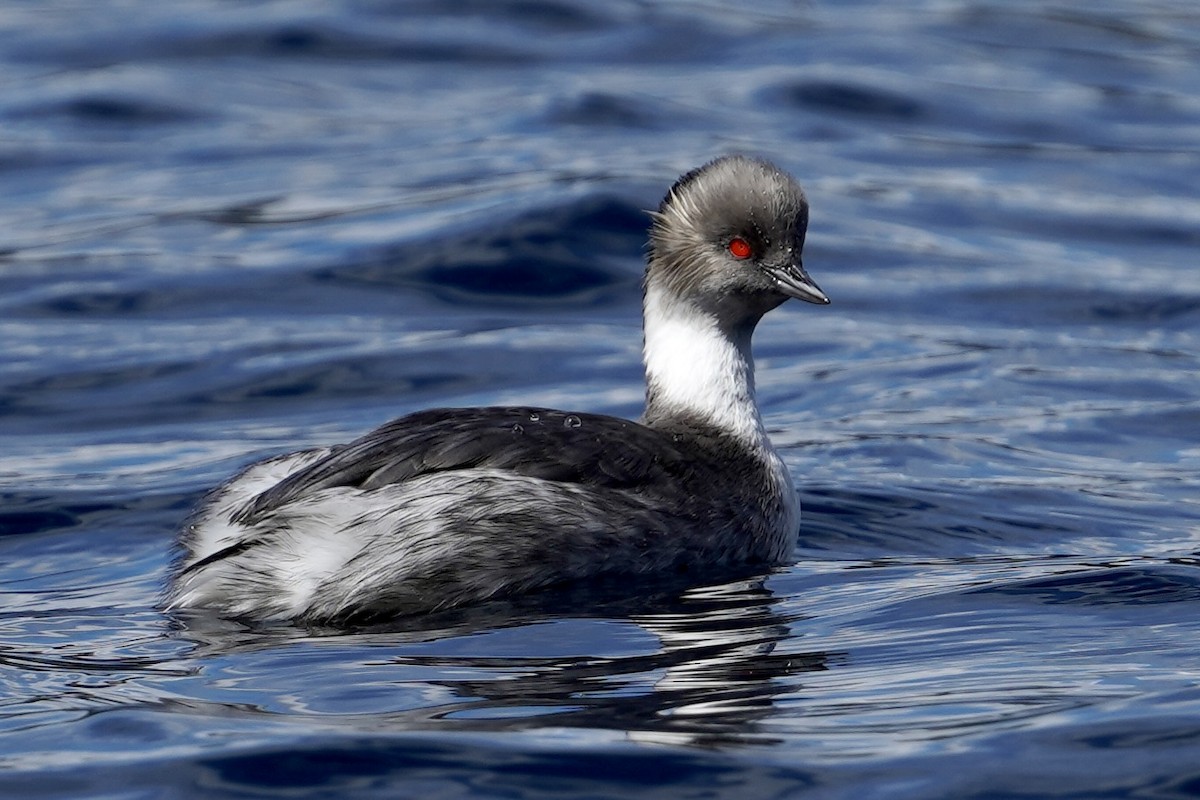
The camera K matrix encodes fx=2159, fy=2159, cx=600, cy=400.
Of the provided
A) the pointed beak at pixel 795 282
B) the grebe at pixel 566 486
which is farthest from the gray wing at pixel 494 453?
the pointed beak at pixel 795 282

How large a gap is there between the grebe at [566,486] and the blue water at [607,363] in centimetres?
14

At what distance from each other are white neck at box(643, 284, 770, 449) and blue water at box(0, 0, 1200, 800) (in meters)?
0.52

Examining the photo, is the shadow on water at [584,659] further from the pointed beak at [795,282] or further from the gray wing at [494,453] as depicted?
the pointed beak at [795,282]

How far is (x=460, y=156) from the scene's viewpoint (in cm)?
1359

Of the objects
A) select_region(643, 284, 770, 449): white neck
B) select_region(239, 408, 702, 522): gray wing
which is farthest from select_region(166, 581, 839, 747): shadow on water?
select_region(643, 284, 770, 449): white neck

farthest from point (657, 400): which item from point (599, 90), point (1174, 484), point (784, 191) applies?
point (599, 90)

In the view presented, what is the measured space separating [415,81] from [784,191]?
30.2 feet

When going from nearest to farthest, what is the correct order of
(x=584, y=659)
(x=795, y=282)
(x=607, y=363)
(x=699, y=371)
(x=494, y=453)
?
(x=584, y=659), (x=494, y=453), (x=795, y=282), (x=699, y=371), (x=607, y=363)

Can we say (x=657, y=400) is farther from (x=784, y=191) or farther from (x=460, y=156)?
(x=460, y=156)

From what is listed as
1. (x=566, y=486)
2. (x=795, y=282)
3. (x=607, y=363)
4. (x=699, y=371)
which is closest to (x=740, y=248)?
(x=795, y=282)

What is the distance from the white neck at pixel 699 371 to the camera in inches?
284

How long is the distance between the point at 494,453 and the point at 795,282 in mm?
1369

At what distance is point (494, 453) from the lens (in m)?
6.23

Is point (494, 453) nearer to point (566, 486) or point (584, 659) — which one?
point (566, 486)
